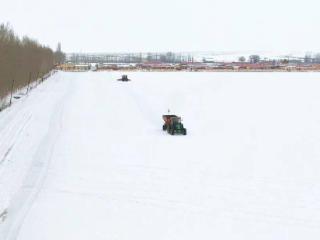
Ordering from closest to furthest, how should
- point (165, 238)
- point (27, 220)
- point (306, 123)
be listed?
point (165, 238) < point (27, 220) < point (306, 123)

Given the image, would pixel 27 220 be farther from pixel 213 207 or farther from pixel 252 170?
pixel 252 170

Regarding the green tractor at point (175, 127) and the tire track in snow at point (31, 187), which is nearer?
the tire track in snow at point (31, 187)

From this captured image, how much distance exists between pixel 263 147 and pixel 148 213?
861cm

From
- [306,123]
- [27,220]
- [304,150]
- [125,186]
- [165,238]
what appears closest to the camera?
[165,238]

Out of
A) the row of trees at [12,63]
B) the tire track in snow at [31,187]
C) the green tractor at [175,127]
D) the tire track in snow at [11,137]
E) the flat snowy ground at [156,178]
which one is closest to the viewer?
the tire track in snow at [31,187]

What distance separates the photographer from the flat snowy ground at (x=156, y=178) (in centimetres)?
984

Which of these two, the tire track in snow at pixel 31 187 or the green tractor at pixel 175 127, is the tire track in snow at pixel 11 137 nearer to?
the tire track in snow at pixel 31 187

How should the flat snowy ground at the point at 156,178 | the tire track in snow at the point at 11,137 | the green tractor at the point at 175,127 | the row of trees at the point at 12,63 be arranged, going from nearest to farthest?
1. the flat snowy ground at the point at 156,178
2. the tire track in snow at the point at 11,137
3. the green tractor at the point at 175,127
4. the row of trees at the point at 12,63

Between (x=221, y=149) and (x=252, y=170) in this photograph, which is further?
(x=221, y=149)

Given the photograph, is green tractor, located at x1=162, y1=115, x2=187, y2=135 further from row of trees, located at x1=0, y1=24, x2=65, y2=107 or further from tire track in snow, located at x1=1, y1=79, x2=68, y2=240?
row of trees, located at x1=0, y1=24, x2=65, y2=107

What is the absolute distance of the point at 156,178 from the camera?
13.7 metres

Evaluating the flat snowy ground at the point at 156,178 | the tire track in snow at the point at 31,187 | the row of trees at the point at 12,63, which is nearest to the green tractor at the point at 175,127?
the flat snowy ground at the point at 156,178

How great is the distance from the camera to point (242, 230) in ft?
31.8

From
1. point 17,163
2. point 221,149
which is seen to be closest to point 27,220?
point 17,163
